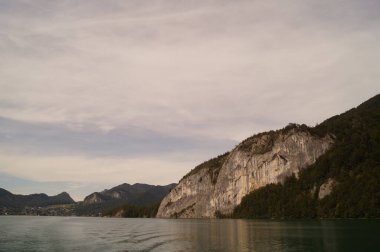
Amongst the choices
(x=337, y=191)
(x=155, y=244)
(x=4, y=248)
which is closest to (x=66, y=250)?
(x=4, y=248)

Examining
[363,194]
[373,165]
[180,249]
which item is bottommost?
[180,249]

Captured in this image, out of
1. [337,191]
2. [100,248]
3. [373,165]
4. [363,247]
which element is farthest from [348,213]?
[100,248]

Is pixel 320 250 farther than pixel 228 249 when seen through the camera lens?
No

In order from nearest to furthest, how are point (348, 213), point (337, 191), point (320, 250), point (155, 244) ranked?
1. point (320, 250)
2. point (155, 244)
3. point (348, 213)
4. point (337, 191)

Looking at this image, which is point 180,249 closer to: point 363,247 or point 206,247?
point 206,247

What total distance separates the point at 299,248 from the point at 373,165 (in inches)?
6089

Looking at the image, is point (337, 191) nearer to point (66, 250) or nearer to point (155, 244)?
point (155, 244)

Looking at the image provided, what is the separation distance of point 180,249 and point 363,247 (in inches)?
1013

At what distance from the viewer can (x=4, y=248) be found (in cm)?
6288

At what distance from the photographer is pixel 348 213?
17350cm

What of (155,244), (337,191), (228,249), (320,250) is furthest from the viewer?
(337,191)

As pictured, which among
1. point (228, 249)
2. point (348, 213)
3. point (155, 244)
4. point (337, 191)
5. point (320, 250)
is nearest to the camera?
point (320, 250)

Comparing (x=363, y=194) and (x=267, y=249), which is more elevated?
(x=363, y=194)

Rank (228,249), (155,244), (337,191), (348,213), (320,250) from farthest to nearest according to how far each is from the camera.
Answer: (337,191)
(348,213)
(155,244)
(228,249)
(320,250)
